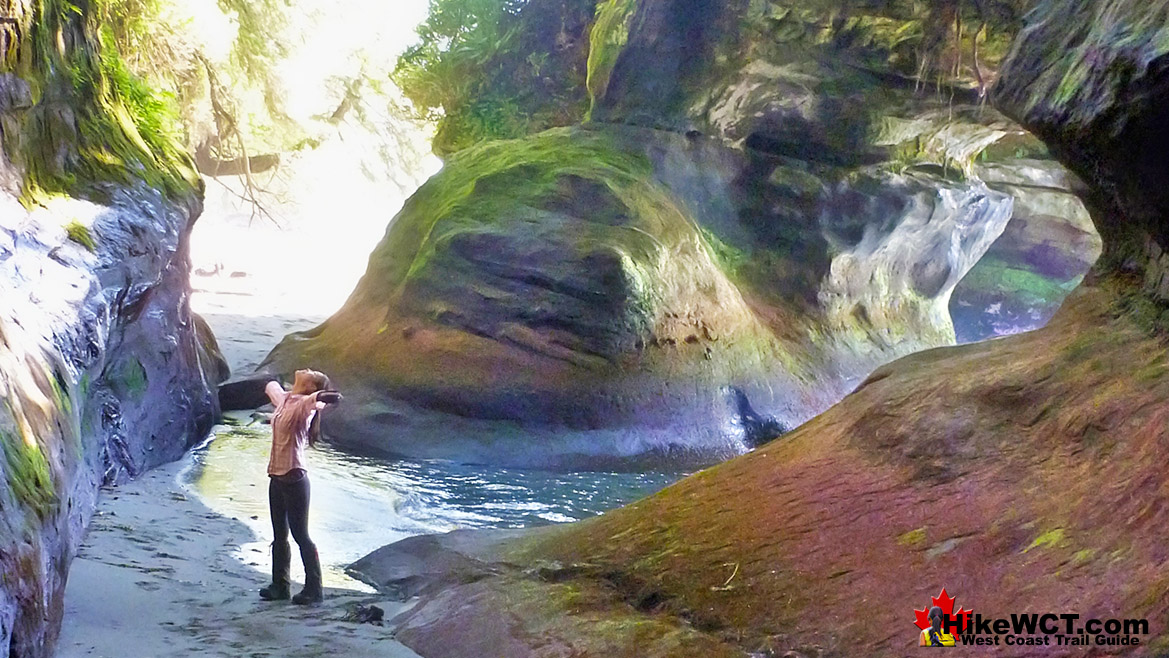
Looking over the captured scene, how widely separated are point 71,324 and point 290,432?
134 centimetres

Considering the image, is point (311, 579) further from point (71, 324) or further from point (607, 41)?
point (607, 41)

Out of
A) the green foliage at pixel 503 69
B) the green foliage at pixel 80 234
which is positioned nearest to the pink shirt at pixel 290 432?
the green foliage at pixel 80 234

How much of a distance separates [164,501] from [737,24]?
8.64 metres

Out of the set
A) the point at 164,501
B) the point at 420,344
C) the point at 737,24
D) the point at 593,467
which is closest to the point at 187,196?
the point at 420,344

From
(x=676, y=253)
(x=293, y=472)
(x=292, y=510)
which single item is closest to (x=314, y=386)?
(x=293, y=472)

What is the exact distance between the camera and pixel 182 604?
4.52m

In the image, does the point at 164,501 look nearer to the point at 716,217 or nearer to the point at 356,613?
the point at 356,613

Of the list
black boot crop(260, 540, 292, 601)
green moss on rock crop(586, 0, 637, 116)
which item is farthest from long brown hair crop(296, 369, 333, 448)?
green moss on rock crop(586, 0, 637, 116)

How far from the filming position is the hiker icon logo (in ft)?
10.3

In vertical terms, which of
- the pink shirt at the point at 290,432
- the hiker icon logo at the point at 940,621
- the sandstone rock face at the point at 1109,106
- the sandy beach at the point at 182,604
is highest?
the sandstone rock face at the point at 1109,106

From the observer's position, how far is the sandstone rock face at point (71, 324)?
352 centimetres

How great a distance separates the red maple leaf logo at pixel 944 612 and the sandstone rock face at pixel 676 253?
6.55 m

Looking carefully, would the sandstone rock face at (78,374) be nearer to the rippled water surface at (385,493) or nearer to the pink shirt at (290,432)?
the rippled water surface at (385,493)

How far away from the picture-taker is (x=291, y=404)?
17.3ft
